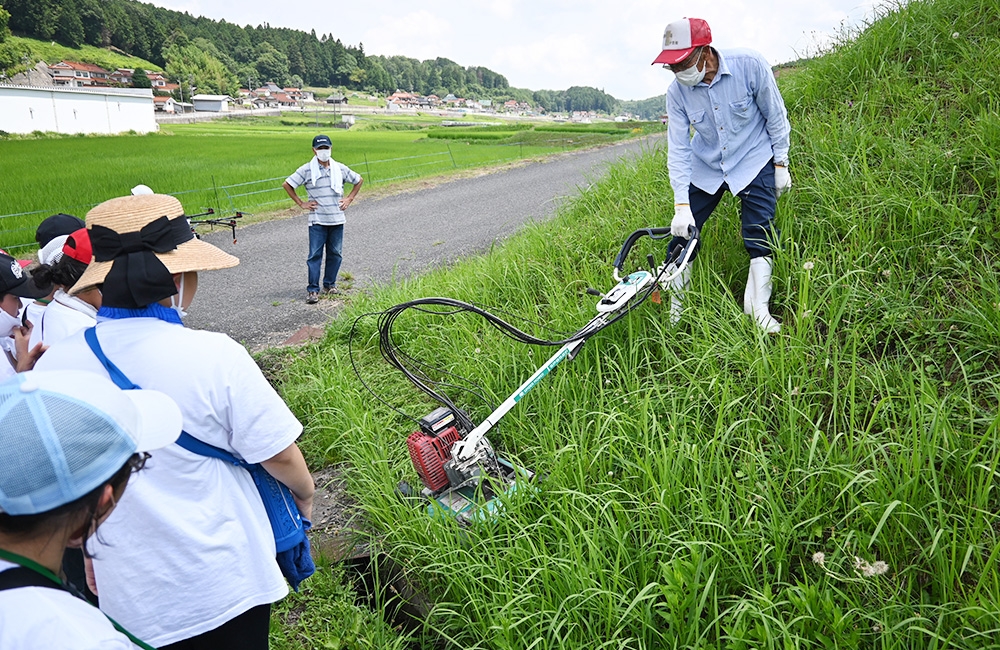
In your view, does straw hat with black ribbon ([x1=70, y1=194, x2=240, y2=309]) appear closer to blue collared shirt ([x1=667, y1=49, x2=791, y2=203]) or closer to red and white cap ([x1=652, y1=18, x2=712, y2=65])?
red and white cap ([x1=652, y1=18, x2=712, y2=65])

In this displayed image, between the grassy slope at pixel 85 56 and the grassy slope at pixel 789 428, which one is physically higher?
the grassy slope at pixel 85 56

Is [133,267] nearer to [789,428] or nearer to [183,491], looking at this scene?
[183,491]

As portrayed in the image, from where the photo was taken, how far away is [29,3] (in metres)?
70.0

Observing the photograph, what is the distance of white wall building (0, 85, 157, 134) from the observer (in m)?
29.1

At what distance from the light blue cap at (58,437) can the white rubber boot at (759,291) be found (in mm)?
2760

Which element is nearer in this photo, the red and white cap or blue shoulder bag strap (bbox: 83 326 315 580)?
blue shoulder bag strap (bbox: 83 326 315 580)

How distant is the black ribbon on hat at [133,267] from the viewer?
1487 mm

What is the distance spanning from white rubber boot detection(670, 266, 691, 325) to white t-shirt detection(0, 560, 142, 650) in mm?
2834

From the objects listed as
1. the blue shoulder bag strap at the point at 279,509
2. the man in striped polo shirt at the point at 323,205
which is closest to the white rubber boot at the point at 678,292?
the blue shoulder bag strap at the point at 279,509

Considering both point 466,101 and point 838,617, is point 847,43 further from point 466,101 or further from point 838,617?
point 466,101

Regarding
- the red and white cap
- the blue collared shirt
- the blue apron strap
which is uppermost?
the red and white cap

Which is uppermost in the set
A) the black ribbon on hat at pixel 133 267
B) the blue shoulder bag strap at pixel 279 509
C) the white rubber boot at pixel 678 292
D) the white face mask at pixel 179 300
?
the black ribbon on hat at pixel 133 267

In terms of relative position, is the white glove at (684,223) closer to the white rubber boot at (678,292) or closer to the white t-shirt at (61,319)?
the white rubber boot at (678,292)

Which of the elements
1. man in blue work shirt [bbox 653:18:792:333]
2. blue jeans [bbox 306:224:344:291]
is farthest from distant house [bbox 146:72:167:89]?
man in blue work shirt [bbox 653:18:792:333]
